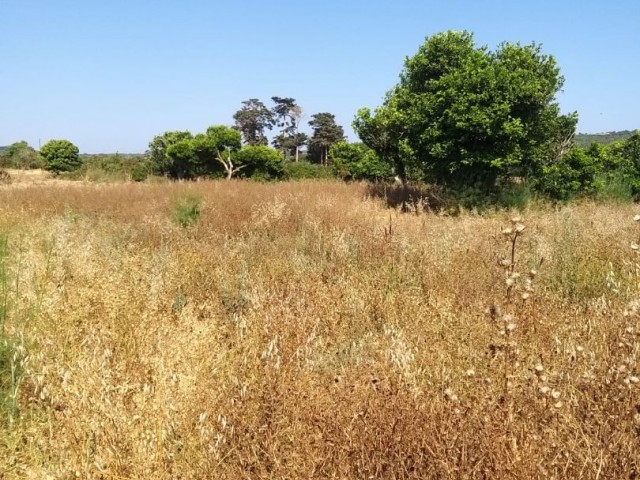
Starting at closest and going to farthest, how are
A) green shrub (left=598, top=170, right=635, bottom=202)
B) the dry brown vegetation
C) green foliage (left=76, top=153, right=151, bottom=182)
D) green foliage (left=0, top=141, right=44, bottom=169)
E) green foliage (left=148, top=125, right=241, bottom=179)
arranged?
the dry brown vegetation < green shrub (left=598, top=170, right=635, bottom=202) < green foliage (left=76, top=153, right=151, bottom=182) < green foliage (left=148, top=125, right=241, bottom=179) < green foliage (left=0, top=141, right=44, bottom=169)

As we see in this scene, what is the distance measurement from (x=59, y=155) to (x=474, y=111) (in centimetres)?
4563

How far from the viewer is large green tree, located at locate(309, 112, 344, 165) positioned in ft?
189

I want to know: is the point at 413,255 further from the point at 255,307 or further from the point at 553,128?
the point at 553,128

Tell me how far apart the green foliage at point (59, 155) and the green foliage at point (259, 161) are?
1995 centimetres

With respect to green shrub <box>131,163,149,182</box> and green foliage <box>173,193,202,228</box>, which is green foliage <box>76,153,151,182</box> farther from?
green foliage <box>173,193,202,228</box>

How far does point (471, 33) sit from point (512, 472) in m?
13.2

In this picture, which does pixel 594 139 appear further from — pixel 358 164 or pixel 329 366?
pixel 329 366

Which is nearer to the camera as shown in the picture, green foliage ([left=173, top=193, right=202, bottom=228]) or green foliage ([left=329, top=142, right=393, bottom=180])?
green foliage ([left=173, top=193, right=202, bottom=228])

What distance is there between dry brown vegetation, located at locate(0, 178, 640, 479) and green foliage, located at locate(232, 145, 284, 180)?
98.0 feet

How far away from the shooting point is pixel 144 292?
354cm

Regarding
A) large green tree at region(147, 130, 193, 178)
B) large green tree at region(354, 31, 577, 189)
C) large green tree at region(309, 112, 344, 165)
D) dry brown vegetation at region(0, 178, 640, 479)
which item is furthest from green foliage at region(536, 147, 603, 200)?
large green tree at region(309, 112, 344, 165)

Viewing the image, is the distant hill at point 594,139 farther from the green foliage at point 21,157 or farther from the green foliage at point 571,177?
the green foliage at point 21,157

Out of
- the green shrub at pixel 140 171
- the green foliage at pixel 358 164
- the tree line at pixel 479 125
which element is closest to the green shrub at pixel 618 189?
the tree line at pixel 479 125

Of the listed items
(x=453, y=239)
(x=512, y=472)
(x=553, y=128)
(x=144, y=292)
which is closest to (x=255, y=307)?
(x=144, y=292)
